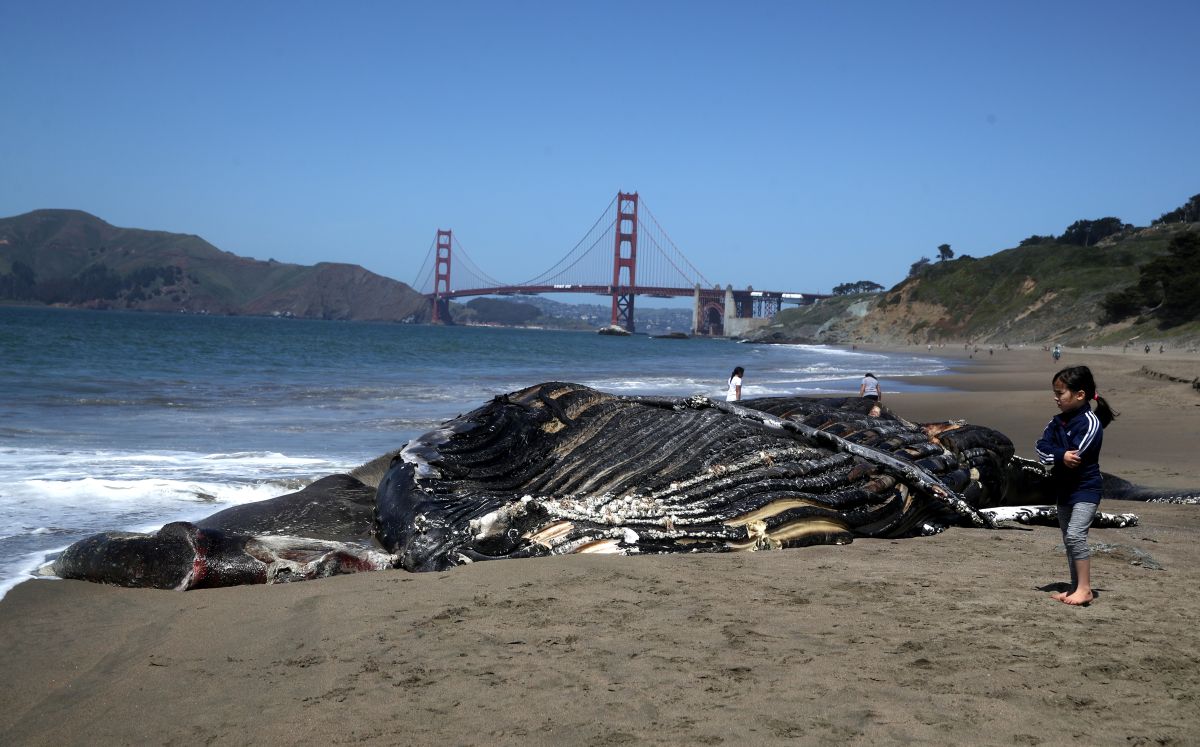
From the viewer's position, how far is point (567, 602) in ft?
12.5

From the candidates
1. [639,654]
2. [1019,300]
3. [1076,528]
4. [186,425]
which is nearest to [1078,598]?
[1076,528]

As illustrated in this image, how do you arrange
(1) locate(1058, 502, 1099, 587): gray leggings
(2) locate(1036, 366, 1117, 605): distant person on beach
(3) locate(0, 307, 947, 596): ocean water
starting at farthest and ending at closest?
(3) locate(0, 307, 947, 596): ocean water
(2) locate(1036, 366, 1117, 605): distant person on beach
(1) locate(1058, 502, 1099, 587): gray leggings

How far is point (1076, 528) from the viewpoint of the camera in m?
3.94

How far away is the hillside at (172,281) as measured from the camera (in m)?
146

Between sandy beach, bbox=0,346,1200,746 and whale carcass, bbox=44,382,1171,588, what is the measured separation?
18cm

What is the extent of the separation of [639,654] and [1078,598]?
1712mm

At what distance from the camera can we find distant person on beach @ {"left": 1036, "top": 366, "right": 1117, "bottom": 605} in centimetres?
394

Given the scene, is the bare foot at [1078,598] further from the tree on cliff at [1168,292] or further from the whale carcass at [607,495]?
the tree on cliff at [1168,292]

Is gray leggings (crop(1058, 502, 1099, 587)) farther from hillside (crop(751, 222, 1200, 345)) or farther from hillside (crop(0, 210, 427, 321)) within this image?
hillside (crop(0, 210, 427, 321))

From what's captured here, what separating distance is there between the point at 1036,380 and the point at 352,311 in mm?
142566

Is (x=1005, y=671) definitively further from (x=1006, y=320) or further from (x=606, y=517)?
(x=1006, y=320)

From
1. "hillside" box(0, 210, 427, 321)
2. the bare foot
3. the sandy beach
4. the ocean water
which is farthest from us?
"hillside" box(0, 210, 427, 321)

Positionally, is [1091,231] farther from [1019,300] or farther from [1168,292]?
[1168,292]

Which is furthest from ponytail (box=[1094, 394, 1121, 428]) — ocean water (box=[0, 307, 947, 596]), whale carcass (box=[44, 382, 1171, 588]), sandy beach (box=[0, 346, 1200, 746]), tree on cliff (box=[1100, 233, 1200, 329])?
tree on cliff (box=[1100, 233, 1200, 329])
